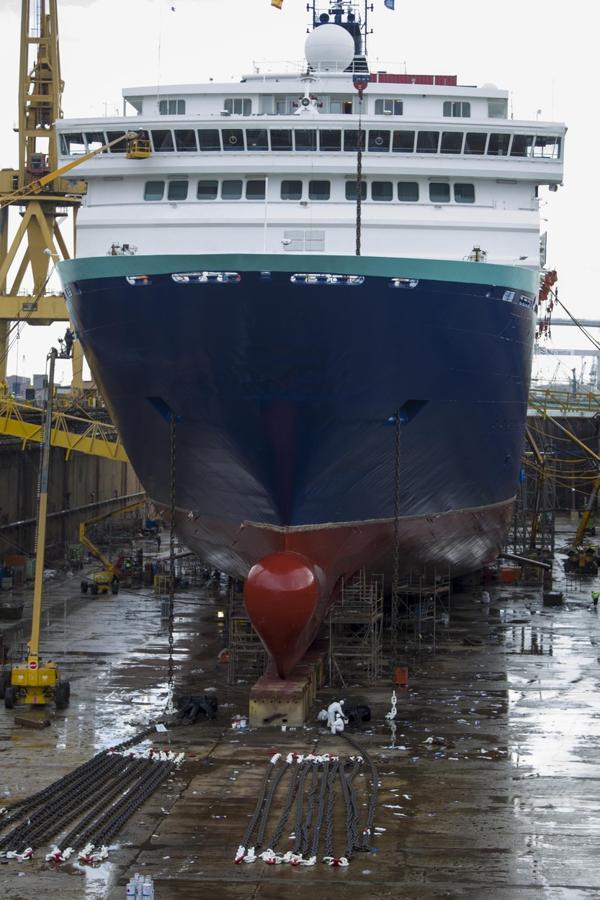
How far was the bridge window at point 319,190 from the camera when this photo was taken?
73.1 ft

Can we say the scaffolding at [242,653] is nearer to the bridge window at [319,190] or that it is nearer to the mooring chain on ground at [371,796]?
the mooring chain on ground at [371,796]

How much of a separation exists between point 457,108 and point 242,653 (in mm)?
11694

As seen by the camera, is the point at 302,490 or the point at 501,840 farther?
the point at 302,490

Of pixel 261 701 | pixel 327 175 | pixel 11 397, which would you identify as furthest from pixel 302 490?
pixel 11 397

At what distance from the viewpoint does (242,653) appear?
803 inches

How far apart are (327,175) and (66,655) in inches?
379

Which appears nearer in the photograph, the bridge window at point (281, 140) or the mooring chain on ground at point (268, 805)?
the mooring chain on ground at point (268, 805)

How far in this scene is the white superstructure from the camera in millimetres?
21781

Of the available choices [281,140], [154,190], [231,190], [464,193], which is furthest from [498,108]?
[154,190]

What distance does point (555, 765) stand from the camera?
14.6 metres

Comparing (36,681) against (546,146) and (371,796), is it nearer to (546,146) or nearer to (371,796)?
(371,796)

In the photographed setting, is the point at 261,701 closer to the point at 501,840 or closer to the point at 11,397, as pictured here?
the point at 501,840

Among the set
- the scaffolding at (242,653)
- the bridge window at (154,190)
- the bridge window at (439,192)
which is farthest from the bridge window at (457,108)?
the scaffolding at (242,653)

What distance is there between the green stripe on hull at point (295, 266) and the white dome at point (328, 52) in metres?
8.93
